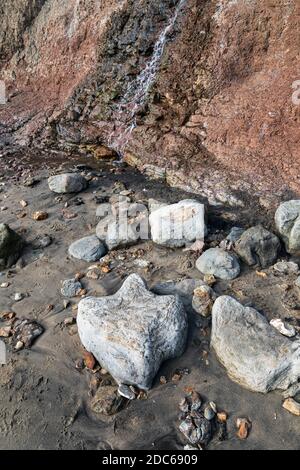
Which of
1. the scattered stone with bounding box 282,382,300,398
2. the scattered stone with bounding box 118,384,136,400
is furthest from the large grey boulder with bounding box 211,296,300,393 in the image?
the scattered stone with bounding box 118,384,136,400

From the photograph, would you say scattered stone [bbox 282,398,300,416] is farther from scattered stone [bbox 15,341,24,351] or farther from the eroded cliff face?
the eroded cliff face

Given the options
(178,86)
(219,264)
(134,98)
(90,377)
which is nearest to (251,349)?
(219,264)

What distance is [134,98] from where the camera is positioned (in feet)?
20.3

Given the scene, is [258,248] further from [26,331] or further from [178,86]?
[178,86]

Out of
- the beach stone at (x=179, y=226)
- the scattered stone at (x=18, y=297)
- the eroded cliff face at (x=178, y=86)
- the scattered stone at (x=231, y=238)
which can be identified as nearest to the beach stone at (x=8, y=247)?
the scattered stone at (x=18, y=297)

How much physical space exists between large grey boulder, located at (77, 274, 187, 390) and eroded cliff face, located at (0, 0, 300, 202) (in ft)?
7.36

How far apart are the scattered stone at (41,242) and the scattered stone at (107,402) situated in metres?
1.76

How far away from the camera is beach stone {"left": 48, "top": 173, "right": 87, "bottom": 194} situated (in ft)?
14.9

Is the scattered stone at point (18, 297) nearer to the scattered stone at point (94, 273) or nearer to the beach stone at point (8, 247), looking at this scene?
the beach stone at point (8, 247)

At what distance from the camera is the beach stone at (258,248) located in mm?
3287

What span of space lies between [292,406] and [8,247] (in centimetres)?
271
